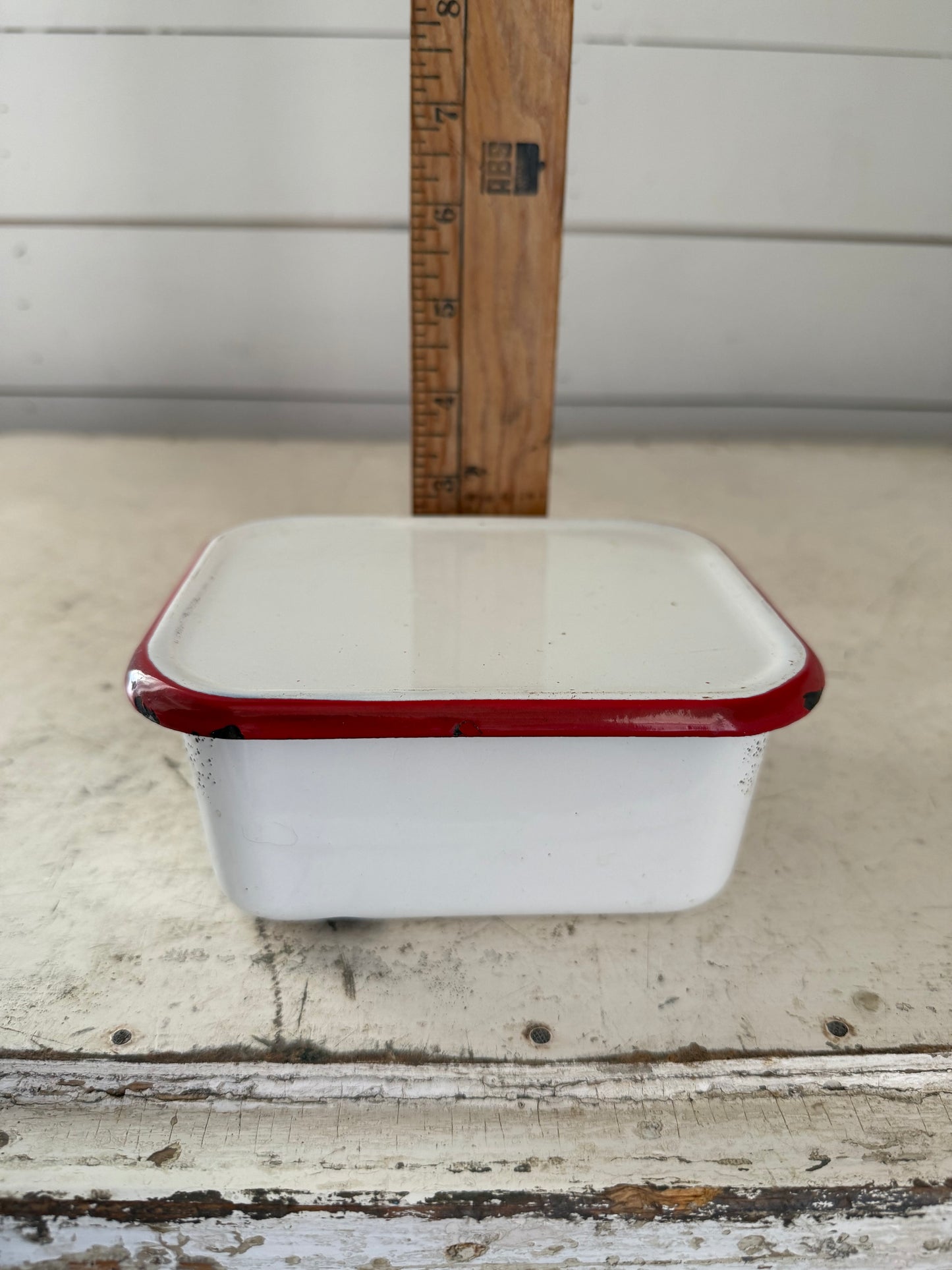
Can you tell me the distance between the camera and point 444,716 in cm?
60

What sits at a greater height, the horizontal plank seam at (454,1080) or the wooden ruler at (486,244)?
the wooden ruler at (486,244)

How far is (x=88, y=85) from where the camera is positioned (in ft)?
6.01

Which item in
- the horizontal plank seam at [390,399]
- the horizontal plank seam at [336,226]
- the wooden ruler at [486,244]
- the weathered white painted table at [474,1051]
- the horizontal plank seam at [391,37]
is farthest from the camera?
the horizontal plank seam at [390,399]

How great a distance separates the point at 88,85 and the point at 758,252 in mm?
1357

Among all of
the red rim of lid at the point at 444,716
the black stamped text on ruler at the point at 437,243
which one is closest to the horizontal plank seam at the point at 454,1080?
the red rim of lid at the point at 444,716

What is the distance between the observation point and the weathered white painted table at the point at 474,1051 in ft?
1.89

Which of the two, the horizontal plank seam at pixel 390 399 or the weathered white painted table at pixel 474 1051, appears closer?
the weathered white painted table at pixel 474 1051

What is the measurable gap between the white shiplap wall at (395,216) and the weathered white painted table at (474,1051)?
1.22 metres

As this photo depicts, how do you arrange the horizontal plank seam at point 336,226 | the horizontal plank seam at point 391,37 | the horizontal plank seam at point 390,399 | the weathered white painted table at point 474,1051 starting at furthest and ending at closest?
the horizontal plank seam at point 390,399
the horizontal plank seam at point 336,226
the horizontal plank seam at point 391,37
the weathered white painted table at point 474,1051

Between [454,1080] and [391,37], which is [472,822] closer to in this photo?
[454,1080]

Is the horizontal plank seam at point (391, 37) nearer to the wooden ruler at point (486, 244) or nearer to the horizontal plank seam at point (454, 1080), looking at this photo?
the wooden ruler at point (486, 244)

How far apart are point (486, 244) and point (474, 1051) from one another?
71 cm

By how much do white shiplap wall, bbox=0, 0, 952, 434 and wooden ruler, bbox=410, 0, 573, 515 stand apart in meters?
1.09

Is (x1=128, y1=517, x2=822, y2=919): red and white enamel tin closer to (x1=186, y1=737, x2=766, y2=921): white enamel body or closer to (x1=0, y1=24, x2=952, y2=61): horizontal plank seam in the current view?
(x1=186, y1=737, x2=766, y2=921): white enamel body
